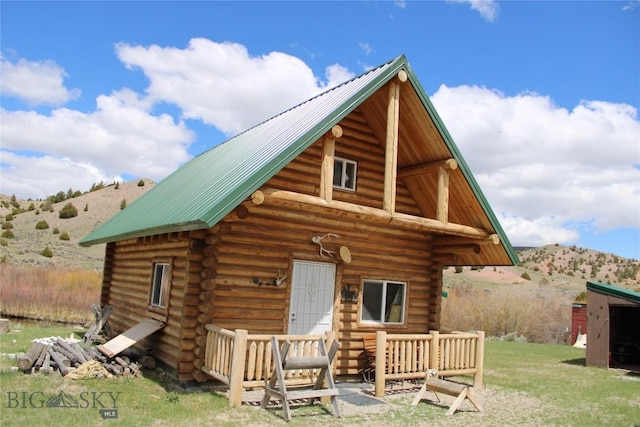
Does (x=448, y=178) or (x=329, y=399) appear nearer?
(x=329, y=399)

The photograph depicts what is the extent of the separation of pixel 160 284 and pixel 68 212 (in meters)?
53.8

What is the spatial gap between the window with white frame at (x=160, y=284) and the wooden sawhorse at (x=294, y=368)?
392cm

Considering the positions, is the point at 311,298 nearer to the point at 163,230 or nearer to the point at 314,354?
the point at 314,354

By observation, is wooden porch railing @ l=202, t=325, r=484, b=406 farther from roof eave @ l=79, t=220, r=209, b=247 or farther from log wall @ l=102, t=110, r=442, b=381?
roof eave @ l=79, t=220, r=209, b=247

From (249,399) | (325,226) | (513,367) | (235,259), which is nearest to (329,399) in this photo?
(249,399)

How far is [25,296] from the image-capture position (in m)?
22.6

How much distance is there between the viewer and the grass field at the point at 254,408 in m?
7.96


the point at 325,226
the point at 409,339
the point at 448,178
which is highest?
Result: the point at 448,178

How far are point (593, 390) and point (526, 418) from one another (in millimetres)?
4749

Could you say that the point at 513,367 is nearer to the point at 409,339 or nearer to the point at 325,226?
the point at 409,339

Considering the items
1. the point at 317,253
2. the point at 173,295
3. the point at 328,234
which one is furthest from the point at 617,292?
the point at 173,295

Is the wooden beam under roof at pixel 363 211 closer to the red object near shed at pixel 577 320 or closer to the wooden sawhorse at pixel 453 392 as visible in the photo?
the wooden sawhorse at pixel 453 392

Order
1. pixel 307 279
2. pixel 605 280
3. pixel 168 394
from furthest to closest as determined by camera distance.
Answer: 1. pixel 605 280
2. pixel 307 279
3. pixel 168 394

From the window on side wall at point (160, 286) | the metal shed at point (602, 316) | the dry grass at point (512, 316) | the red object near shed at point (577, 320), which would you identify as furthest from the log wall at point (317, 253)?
the red object near shed at point (577, 320)
